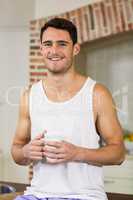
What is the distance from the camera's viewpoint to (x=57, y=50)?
135 centimetres

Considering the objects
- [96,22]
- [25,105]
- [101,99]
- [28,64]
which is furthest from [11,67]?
[101,99]

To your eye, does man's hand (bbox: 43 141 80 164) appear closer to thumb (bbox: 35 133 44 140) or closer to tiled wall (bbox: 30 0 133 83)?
thumb (bbox: 35 133 44 140)

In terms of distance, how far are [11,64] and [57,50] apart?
Answer: 2805mm

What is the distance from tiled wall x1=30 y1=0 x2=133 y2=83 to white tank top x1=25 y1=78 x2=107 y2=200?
2.12 m

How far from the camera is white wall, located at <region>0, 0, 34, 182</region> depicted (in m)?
4.04

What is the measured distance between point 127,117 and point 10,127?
1.16 meters

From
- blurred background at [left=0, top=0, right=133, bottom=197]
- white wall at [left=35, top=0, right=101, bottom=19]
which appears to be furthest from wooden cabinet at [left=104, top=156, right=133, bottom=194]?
white wall at [left=35, top=0, right=101, bottom=19]

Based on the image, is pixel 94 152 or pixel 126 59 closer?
pixel 94 152

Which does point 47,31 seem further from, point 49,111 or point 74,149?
point 74,149

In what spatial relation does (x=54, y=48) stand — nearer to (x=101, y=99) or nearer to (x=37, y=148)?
(x=101, y=99)

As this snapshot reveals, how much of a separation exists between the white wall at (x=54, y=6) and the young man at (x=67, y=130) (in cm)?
228

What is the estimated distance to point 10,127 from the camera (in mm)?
4090

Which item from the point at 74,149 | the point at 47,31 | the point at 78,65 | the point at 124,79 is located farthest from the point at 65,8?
the point at 74,149

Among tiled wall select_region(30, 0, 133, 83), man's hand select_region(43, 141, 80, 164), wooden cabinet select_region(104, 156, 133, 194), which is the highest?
tiled wall select_region(30, 0, 133, 83)
